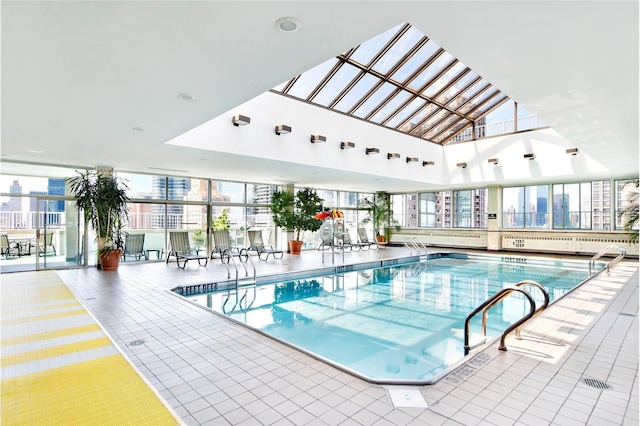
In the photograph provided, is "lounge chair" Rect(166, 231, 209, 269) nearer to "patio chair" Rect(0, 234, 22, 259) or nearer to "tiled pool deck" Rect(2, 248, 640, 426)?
"patio chair" Rect(0, 234, 22, 259)

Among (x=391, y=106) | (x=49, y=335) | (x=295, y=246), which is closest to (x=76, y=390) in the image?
(x=49, y=335)

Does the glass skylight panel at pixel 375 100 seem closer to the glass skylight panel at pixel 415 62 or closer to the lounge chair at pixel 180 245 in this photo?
the glass skylight panel at pixel 415 62

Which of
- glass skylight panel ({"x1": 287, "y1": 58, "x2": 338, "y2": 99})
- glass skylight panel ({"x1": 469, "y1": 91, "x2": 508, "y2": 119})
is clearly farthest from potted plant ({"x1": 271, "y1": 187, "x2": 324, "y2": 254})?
glass skylight panel ({"x1": 469, "y1": 91, "x2": 508, "y2": 119})

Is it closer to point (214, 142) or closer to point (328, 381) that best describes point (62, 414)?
point (328, 381)

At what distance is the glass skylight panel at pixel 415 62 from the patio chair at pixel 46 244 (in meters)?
9.75

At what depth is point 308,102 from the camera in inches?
349

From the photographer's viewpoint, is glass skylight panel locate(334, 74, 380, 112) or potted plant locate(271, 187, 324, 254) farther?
potted plant locate(271, 187, 324, 254)

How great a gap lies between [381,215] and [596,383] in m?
13.8

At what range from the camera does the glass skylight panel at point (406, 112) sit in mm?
10573

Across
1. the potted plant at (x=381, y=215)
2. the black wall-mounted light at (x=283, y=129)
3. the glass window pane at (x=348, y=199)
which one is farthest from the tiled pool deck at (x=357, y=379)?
the glass window pane at (x=348, y=199)

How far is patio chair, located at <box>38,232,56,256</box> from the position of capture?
362 inches

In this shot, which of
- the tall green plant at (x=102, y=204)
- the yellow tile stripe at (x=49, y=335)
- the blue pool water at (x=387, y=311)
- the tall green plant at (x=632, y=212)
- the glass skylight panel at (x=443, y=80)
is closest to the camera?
the yellow tile stripe at (x=49, y=335)

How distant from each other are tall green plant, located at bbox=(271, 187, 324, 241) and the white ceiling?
7378 mm

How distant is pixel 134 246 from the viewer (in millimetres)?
10445
